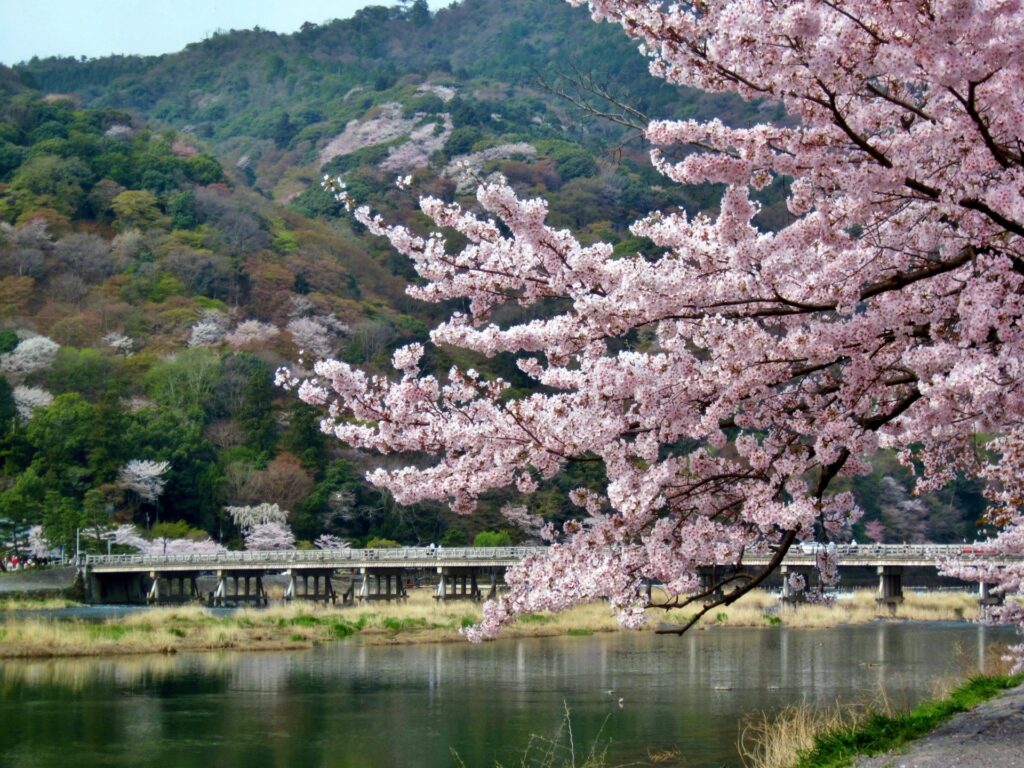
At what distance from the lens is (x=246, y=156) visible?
125438 millimetres

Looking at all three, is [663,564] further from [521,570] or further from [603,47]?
[603,47]

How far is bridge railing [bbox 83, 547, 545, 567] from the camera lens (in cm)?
4109

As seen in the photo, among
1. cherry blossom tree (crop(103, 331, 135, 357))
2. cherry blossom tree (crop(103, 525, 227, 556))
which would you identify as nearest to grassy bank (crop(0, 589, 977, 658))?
cherry blossom tree (crop(103, 525, 227, 556))

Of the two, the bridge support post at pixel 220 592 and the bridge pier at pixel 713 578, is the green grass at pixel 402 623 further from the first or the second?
the bridge pier at pixel 713 578

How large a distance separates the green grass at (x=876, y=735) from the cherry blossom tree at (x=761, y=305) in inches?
111

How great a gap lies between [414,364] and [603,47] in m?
134

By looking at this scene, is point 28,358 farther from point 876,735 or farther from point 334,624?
point 876,735

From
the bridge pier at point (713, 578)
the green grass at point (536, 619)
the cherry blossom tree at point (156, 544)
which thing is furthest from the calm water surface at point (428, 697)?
the cherry blossom tree at point (156, 544)

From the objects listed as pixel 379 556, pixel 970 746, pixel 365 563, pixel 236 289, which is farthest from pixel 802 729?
pixel 236 289

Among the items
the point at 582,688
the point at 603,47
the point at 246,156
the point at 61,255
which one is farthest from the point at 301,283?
the point at 603,47

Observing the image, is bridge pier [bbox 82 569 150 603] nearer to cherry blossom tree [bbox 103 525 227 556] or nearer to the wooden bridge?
the wooden bridge

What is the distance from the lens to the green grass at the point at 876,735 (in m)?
9.30

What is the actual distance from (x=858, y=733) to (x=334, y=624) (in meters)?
23.3

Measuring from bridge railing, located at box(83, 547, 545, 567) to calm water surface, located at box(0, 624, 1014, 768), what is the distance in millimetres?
11891
